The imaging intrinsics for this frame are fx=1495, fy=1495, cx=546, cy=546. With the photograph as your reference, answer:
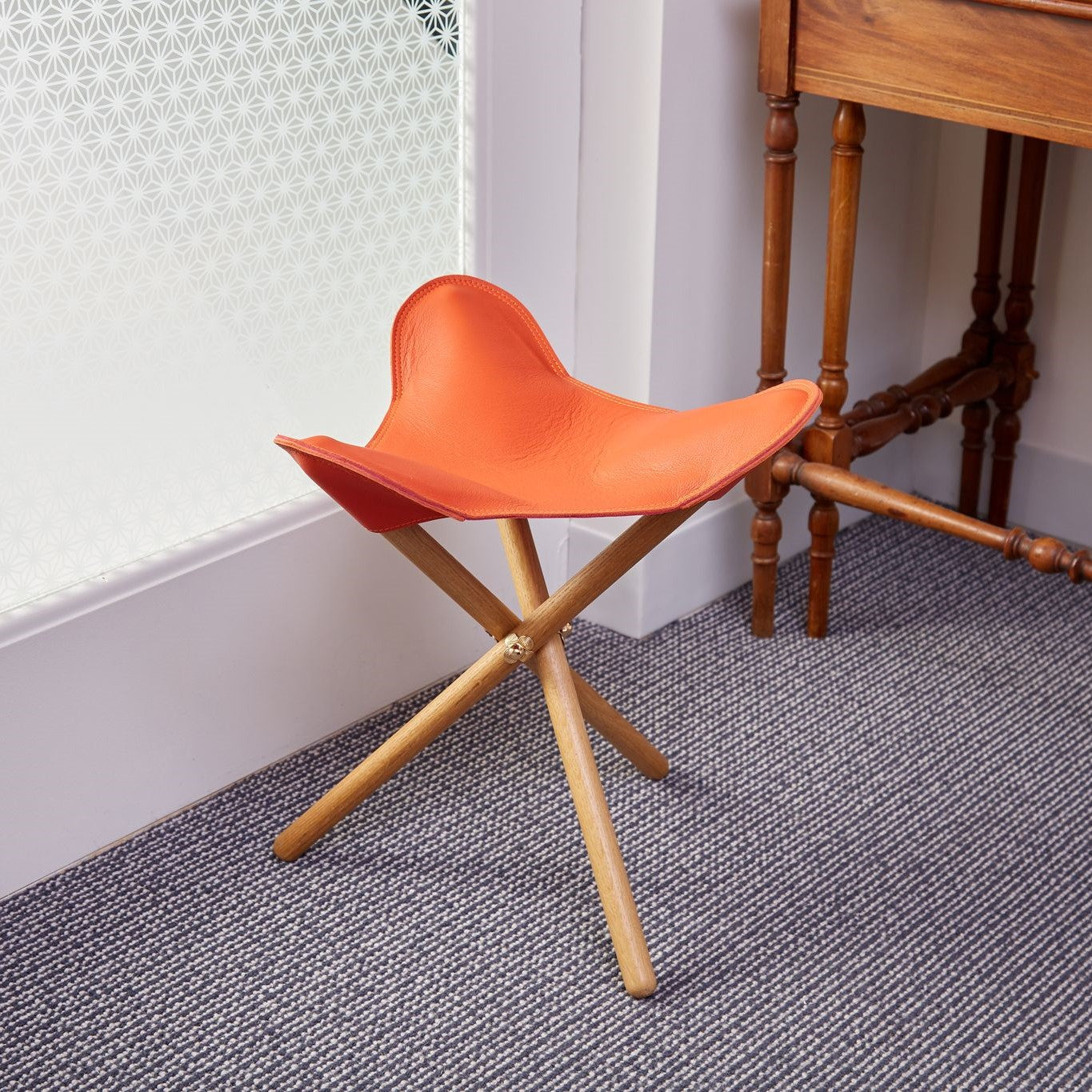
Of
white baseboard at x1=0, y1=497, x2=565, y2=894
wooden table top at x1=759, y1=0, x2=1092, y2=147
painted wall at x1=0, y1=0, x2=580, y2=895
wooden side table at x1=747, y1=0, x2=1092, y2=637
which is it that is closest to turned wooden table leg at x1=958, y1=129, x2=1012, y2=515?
wooden side table at x1=747, y1=0, x2=1092, y2=637

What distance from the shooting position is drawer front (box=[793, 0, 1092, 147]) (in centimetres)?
143

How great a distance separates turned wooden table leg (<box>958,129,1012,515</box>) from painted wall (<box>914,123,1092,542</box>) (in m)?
0.06

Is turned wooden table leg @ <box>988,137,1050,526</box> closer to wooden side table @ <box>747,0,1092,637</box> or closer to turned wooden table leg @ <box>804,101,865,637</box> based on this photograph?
wooden side table @ <box>747,0,1092,637</box>

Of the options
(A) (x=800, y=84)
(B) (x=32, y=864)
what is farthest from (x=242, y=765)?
(A) (x=800, y=84)

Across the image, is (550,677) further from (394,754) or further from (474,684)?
(394,754)

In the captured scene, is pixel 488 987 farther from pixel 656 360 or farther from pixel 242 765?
pixel 656 360

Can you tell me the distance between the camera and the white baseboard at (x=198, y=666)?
152 cm

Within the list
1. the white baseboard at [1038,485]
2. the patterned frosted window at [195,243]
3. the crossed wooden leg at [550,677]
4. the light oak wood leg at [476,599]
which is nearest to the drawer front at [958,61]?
the patterned frosted window at [195,243]

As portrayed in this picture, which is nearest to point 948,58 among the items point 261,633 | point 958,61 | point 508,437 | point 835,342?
point 958,61

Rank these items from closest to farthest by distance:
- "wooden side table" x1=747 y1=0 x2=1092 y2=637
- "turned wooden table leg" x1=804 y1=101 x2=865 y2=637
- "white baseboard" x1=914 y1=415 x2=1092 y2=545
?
"wooden side table" x1=747 y1=0 x2=1092 y2=637, "turned wooden table leg" x1=804 y1=101 x2=865 y2=637, "white baseboard" x1=914 y1=415 x2=1092 y2=545

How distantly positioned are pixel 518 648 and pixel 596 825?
184mm

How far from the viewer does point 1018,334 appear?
2.15 meters

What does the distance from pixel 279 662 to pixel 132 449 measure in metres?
0.31

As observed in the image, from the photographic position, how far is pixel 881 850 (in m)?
1.62
